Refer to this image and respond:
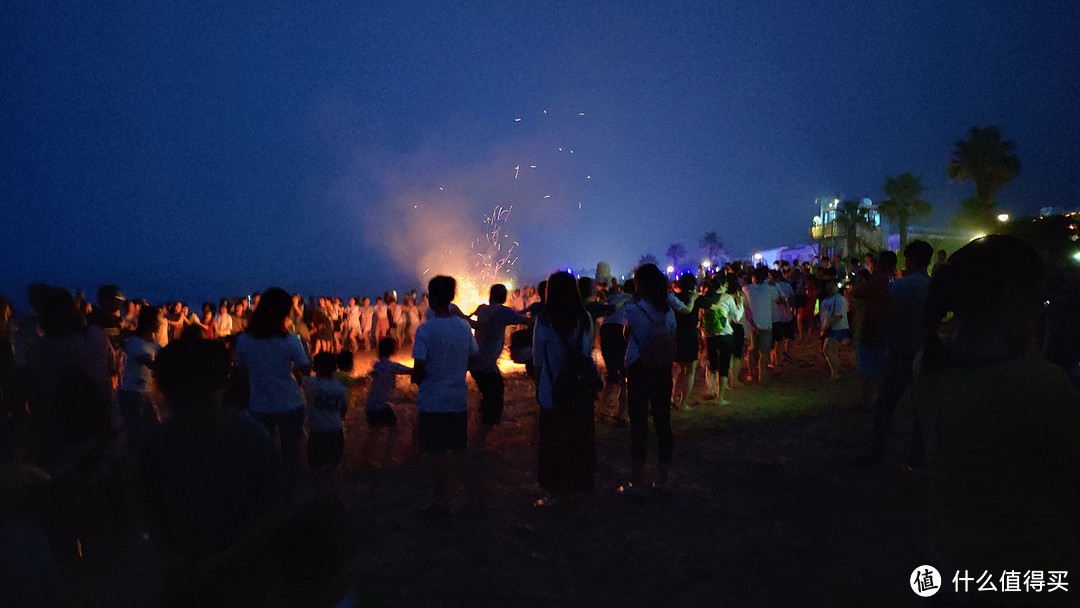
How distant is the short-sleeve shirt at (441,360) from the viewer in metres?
4.91

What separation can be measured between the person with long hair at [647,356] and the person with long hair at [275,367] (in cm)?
268

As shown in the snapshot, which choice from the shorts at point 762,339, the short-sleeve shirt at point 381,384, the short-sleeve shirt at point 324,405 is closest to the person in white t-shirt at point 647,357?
the short-sleeve shirt at point 381,384

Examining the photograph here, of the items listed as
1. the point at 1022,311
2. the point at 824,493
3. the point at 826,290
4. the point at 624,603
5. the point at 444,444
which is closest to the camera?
the point at 1022,311

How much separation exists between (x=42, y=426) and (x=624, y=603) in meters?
4.10

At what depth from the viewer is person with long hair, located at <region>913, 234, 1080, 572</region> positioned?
5.10 ft

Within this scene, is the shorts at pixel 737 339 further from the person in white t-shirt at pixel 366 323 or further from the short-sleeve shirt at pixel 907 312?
the person in white t-shirt at pixel 366 323

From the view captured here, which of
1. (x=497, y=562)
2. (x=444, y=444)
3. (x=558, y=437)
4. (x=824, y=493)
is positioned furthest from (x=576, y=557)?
(x=824, y=493)

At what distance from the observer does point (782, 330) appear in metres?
12.5

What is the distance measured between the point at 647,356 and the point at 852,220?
2382 inches

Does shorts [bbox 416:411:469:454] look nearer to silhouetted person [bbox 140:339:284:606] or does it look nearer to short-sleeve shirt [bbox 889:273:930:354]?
silhouetted person [bbox 140:339:284:606]

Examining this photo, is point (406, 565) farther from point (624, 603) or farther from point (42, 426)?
point (42, 426)

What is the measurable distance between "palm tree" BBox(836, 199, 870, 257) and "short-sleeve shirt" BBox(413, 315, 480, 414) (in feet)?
192

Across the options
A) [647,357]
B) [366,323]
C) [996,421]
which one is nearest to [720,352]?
[647,357]

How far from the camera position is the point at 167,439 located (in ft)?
7.09
